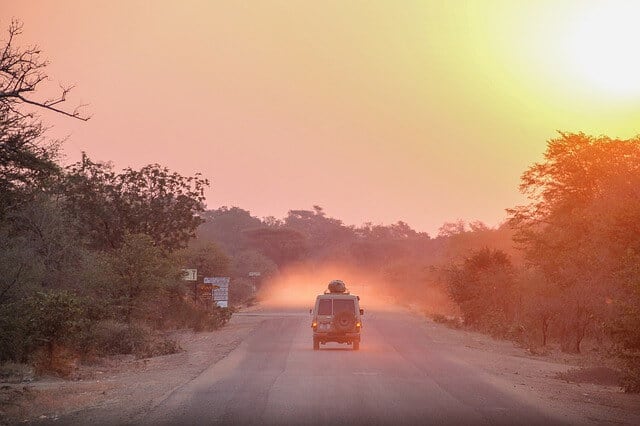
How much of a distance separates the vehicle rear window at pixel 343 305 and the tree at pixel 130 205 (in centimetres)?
1632

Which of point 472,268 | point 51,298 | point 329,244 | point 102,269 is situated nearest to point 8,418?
point 51,298

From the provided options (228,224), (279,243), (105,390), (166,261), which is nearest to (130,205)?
(166,261)

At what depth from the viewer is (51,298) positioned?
23562mm

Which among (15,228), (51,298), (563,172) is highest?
(563,172)

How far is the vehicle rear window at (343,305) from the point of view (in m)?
31.3

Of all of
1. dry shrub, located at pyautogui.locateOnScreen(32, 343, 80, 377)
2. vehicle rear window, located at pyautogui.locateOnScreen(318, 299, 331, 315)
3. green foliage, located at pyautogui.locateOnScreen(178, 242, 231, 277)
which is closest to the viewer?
dry shrub, located at pyautogui.locateOnScreen(32, 343, 80, 377)

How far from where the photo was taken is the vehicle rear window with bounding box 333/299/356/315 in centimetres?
3133

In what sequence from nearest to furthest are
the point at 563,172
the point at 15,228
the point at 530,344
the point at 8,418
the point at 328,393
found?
the point at 8,418
the point at 328,393
the point at 15,228
the point at 530,344
the point at 563,172

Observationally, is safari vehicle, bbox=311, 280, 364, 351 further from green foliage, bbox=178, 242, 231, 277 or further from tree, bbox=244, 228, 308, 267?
tree, bbox=244, 228, 308, 267

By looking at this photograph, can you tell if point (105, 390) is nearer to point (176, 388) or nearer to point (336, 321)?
point (176, 388)

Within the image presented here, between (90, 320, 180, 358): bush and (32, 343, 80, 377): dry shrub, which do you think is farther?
(90, 320, 180, 358): bush

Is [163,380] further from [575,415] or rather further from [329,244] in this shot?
[329,244]

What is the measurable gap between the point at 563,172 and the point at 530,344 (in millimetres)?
12045

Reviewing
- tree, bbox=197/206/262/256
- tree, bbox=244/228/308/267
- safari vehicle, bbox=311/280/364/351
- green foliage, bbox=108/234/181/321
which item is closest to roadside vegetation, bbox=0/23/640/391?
green foliage, bbox=108/234/181/321
